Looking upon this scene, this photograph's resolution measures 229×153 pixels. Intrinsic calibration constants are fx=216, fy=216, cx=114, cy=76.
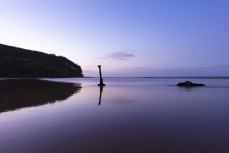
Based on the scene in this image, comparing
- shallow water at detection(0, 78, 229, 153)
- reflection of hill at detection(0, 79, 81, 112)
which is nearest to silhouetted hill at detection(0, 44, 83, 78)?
reflection of hill at detection(0, 79, 81, 112)

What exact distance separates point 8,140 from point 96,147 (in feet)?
11.3

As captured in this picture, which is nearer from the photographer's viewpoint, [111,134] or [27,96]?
[111,134]

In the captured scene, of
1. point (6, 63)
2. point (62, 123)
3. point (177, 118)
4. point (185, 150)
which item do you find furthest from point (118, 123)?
point (6, 63)

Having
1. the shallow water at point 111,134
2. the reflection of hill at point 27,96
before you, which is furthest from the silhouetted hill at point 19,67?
the shallow water at point 111,134

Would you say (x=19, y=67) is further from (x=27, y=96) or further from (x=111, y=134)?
(x=111, y=134)

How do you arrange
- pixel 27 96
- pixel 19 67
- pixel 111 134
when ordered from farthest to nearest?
pixel 19 67 < pixel 27 96 < pixel 111 134

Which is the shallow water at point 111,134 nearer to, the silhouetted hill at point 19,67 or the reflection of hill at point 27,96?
the reflection of hill at point 27,96

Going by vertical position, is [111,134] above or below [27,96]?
below

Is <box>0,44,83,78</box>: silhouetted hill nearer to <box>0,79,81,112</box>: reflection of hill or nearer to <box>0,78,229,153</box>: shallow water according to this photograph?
<box>0,79,81,112</box>: reflection of hill

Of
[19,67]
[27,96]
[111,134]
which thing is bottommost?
[111,134]

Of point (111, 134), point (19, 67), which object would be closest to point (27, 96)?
point (111, 134)

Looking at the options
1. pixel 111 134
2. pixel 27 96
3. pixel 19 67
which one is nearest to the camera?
pixel 111 134

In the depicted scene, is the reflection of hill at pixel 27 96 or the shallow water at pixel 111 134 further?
the reflection of hill at pixel 27 96

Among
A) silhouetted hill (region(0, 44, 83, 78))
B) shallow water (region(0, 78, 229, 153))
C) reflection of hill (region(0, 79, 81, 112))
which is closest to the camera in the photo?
shallow water (region(0, 78, 229, 153))
